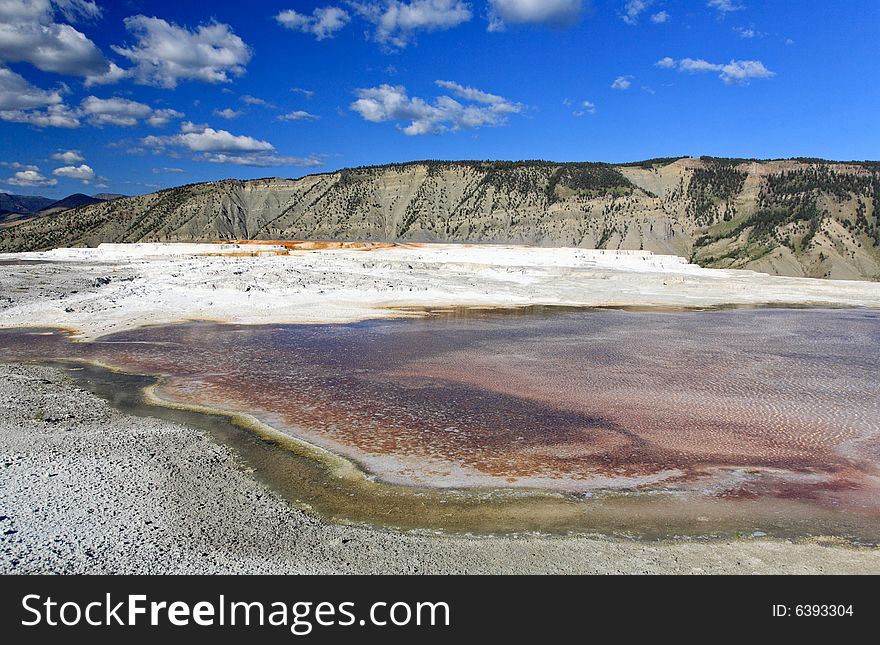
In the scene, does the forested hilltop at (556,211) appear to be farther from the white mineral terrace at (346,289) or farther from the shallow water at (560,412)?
the shallow water at (560,412)

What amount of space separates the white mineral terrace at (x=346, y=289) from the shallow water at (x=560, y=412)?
3.21m

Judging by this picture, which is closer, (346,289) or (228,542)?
(228,542)

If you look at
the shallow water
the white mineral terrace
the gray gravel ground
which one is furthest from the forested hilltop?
the gray gravel ground

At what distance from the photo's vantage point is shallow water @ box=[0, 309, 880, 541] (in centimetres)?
685

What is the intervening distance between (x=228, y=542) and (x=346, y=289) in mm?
23931

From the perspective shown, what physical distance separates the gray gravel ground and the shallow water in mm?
467

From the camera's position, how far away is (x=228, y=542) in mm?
5637

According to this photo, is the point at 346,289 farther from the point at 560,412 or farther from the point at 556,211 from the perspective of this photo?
the point at 556,211

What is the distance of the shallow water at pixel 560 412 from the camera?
22.5 ft

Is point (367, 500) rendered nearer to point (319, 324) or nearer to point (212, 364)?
point (212, 364)

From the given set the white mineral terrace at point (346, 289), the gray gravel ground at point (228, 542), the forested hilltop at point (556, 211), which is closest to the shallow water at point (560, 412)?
the gray gravel ground at point (228, 542)

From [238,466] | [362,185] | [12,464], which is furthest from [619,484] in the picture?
[362,185]

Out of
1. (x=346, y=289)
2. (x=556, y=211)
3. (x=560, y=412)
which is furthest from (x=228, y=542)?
(x=556, y=211)
